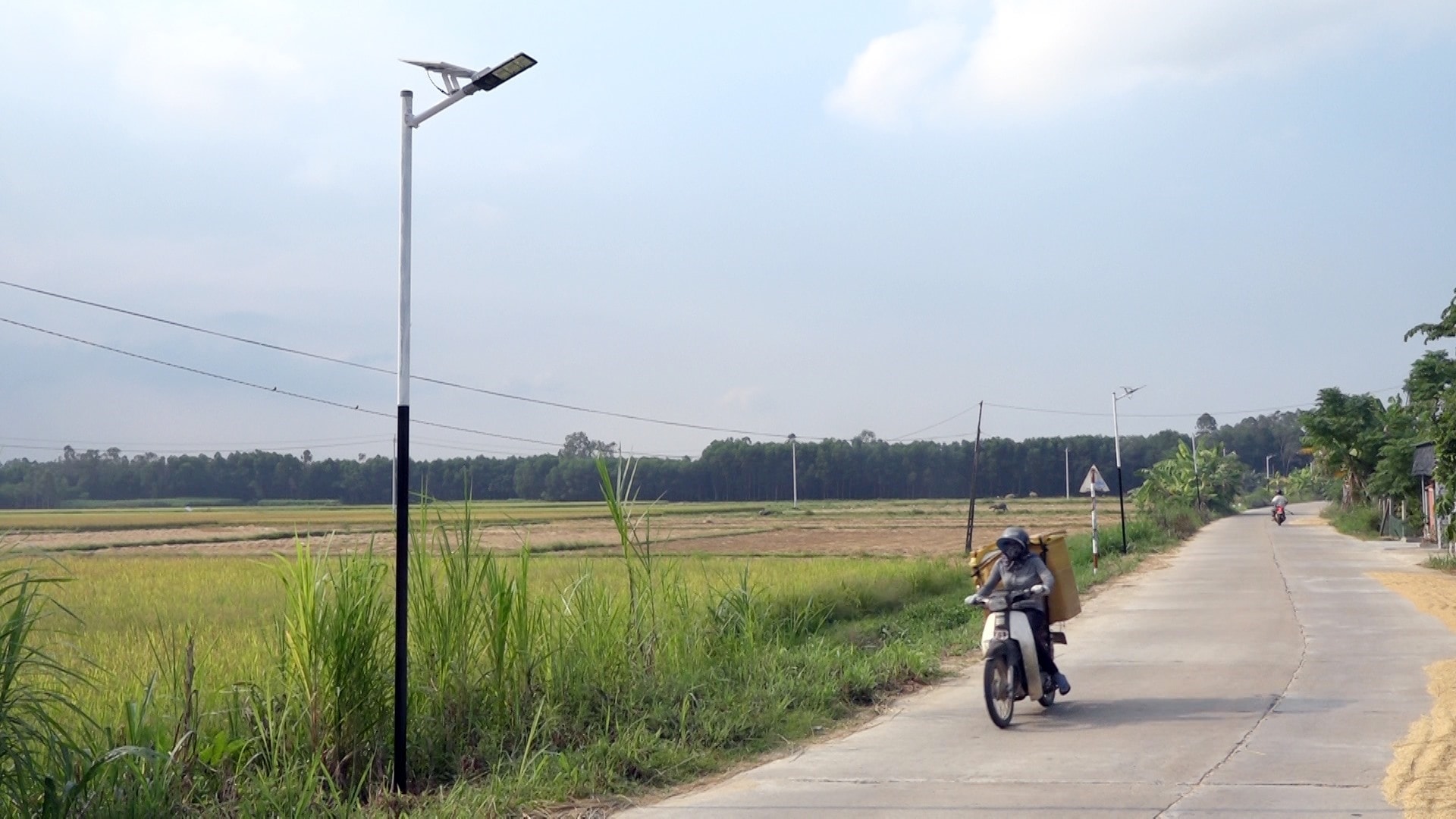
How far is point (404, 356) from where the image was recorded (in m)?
7.37

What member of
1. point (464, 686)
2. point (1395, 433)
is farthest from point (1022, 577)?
point (1395, 433)

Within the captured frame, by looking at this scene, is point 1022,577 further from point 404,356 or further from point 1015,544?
point 404,356

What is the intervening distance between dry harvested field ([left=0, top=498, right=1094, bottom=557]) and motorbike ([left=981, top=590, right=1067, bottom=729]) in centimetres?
416

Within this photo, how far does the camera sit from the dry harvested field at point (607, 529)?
Answer: 40812 mm

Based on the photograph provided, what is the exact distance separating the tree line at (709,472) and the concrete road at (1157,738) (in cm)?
2262

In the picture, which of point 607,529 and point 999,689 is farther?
point 607,529

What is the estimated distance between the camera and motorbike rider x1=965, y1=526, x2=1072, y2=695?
1014 centimetres

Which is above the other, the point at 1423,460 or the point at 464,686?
the point at 1423,460

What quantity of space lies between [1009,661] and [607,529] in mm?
46276

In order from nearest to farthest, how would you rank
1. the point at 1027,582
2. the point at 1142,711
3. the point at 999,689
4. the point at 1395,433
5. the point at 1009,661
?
the point at 999,689 → the point at 1009,661 → the point at 1142,711 → the point at 1027,582 → the point at 1395,433

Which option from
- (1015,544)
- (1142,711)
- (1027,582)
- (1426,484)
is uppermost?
(1426,484)

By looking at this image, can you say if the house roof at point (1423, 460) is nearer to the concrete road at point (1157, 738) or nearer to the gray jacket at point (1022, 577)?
the concrete road at point (1157, 738)

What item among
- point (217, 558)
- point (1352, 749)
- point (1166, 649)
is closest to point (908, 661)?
point (1166, 649)

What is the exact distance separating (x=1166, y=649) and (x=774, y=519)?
60.6 meters
